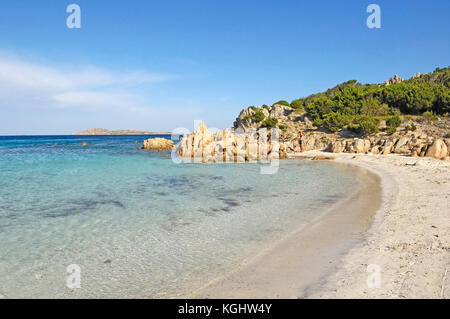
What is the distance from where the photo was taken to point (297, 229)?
8516 mm

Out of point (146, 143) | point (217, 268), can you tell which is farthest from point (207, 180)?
point (146, 143)

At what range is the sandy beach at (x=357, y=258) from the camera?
481cm

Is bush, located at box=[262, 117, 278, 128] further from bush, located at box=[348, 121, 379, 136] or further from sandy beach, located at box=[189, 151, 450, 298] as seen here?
sandy beach, located at box=[189, 151, 450, 298]

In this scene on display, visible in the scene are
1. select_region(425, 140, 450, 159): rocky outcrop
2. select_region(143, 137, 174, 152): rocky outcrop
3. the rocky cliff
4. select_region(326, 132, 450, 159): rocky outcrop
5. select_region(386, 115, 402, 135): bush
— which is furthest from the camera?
select_region(143, 137, 174, 152): rocky outcrop

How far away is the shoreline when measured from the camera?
5.05 meters

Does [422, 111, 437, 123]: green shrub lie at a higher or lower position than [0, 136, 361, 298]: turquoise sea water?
higher

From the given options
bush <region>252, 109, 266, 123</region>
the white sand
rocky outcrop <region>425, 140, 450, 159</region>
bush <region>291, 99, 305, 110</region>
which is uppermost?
bush <region>291, 99, 305, 110</region>

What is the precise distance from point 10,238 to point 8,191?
836 centimetres

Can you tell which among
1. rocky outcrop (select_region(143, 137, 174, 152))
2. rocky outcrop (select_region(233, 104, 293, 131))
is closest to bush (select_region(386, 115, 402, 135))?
rocky outcrop (select_region(233, 104, 293, 131))

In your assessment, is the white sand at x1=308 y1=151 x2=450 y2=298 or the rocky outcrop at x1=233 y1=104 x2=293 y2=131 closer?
the white sand at x1=308 y1=151 x2=450 y2=298

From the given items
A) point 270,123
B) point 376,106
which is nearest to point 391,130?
point 376,106

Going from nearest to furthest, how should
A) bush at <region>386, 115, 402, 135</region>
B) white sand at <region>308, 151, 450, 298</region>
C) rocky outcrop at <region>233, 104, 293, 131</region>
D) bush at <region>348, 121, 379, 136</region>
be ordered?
white sand at <region>308, 151, 450, 298</region>
bush at <region>386, 115, 402, 135</region>
bush at <region>348, 121, 379, 136</region>
rocky outcrop at <region>233, 104, 293, 131</region>

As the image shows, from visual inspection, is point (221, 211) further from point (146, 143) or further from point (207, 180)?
point (146, 143)
